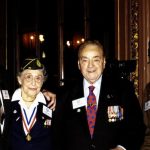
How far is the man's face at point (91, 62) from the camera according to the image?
2.15m

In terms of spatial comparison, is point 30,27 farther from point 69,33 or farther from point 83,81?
point 83,81

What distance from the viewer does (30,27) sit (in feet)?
21.9

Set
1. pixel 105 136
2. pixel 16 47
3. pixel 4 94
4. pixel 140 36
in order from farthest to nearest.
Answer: pixel 16 47 < pixel 140 36 < pixel 4 94 < pixel 105 136

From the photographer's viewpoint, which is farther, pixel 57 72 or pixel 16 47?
pixel 16 47

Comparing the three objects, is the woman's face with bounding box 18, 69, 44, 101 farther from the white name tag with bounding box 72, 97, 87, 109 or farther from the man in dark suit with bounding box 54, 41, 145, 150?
the white name tag with bounding box 72, 97, 87, 109

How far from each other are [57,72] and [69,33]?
0.76 m

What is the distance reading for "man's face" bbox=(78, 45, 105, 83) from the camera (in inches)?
84.7

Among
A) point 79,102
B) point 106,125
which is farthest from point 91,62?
point 106,125

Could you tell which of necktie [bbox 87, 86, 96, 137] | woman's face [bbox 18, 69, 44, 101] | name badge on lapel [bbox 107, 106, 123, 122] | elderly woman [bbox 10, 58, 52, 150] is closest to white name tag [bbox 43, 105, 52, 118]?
elderly woman [bbox 10, 58, 52, 150]

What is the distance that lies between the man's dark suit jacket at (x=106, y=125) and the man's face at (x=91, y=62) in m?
0.10

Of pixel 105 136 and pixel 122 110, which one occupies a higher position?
pixel 122 110

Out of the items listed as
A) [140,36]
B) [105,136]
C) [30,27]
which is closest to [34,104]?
[105,136]

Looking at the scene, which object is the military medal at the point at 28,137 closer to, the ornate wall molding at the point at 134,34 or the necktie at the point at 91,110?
the necktie at the point at 91,110

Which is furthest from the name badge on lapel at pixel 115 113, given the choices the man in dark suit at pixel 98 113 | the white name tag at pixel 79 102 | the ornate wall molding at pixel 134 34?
the ornate wall molding at pixel 134 34
